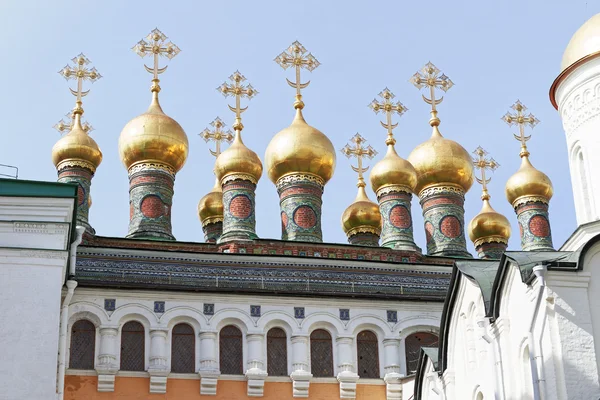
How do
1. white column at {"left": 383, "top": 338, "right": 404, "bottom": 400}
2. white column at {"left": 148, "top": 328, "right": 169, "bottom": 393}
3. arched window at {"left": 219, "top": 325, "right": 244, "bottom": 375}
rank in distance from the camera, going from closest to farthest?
white column at {"left": 148, "top": 328, "right": 169, "bottom": 393}
arched window at {"left": 219, "top": 325, "right": 244, "bottom": 375}
white column at {"left": 383, "top": 338, "right": 404, "bottom": 400}

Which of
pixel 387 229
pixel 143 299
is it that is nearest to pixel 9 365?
pixel 143 299

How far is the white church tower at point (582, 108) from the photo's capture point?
1794 cm

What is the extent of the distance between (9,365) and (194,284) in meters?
6.18

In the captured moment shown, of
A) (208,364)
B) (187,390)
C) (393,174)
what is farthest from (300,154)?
(187,390)

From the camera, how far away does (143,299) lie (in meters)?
20.9

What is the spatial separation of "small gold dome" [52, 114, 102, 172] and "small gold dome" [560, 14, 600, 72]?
1188cm

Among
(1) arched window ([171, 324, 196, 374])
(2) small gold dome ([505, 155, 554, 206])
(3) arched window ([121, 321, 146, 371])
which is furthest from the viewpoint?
(2) small gold dome ([505, 155, 554, 206])

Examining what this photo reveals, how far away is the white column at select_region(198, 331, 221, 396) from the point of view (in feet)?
67.4

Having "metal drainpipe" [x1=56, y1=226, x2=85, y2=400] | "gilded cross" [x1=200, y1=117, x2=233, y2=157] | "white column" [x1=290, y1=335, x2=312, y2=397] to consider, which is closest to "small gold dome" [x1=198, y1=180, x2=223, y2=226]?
"gilded cross" [x1=200, y1=117, x2=233, y2=157]

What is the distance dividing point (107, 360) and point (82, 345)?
1.70 feet

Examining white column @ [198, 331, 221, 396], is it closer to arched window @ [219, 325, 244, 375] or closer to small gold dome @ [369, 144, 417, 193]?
arched window @ [219, 325, 244, 375]

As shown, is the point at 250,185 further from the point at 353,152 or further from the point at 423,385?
the point at 423,385

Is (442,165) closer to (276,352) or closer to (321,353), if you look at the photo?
(321,353)

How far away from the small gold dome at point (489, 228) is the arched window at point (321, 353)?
386 inches
